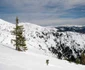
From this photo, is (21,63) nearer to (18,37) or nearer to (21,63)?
(21,63)

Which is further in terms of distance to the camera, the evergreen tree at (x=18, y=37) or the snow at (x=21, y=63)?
the evergreen tree at (x=18, y=37)

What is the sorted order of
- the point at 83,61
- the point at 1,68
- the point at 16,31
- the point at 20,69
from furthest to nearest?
1. the point at 83,61
2. the point at 16,31
3. the point at 20,69
4. the point at 1,68

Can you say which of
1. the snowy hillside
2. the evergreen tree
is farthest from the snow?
the evergreen tree

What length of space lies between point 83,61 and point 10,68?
75.7 metres

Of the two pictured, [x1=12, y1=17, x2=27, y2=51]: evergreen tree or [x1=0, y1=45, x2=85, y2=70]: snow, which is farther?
[x1=12, y1=17, x2=27, y2=51]: evergreen tree

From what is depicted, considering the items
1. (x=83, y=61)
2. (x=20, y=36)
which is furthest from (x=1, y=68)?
(x=83, y=61)

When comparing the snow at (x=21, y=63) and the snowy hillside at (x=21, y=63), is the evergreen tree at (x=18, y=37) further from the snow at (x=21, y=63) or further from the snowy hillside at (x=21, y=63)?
the snowy hillside at (x=21, y=63)

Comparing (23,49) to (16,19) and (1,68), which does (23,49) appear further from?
(1,68)

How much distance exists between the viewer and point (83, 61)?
8325cm

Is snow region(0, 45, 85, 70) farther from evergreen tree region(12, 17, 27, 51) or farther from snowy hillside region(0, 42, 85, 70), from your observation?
evergreen tree region(12, 17, 27, 51)

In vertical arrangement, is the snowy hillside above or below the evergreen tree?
below

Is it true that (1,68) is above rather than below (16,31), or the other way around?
below

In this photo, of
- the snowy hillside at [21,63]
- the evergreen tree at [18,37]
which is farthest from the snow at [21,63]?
the evergreen tree at [18,37]

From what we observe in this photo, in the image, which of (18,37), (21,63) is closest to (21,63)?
(21,63)
